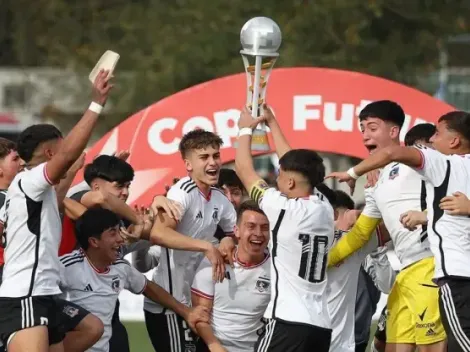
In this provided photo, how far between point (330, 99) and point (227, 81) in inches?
40.3

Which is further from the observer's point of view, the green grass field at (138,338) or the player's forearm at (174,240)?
the green grass field at (138,338)

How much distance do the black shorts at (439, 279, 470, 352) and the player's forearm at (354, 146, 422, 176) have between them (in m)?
0.83

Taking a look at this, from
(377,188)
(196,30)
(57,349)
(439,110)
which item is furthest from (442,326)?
(196,30)

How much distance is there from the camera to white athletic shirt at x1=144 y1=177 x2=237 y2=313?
9578 millimetres

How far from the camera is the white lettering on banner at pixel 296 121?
1308cm

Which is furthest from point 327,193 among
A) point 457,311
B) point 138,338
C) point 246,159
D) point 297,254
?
point 138,338

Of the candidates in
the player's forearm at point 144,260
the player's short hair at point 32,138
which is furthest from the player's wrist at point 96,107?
the player's forearm at point 144,260

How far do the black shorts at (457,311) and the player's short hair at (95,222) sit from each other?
229cm

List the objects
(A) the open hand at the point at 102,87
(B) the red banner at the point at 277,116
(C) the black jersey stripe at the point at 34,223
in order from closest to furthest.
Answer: (A) the open hand at the point at 102,87, (C) the black jersey stripe at the point at 34,223, (B) the red banner at the point at 277,116

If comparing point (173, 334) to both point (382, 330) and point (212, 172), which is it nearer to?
point (212, 172)

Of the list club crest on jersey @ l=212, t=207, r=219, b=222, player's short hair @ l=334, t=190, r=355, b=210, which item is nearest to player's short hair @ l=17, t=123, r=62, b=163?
club crest on jersey @ l=212, t=207, r=219, b=222

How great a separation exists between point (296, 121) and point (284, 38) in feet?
46.7

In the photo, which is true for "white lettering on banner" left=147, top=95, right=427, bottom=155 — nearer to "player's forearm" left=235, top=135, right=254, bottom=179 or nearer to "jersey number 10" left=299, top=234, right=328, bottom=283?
"player's forearm" left=235, top=135, right=254, bottom=179

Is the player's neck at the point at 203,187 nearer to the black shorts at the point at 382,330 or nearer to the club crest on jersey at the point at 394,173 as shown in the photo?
the club crest on jersey at the point at 394,173
